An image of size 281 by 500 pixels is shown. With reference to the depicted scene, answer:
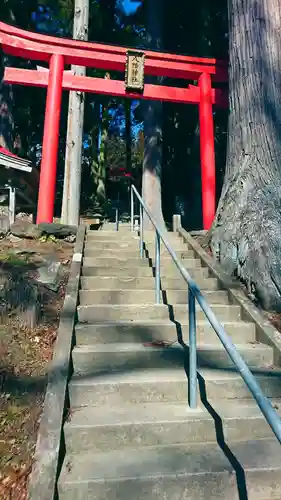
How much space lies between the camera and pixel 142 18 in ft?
48.0

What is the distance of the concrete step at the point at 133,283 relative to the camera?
445 cm

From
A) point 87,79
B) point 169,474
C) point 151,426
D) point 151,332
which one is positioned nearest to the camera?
point 169,474

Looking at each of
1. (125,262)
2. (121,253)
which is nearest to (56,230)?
(121,253)

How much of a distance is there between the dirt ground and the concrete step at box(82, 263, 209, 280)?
A: 31 cm

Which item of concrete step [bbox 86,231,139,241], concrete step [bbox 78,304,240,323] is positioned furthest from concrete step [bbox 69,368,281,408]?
concrete step [bbox 86,231,139,241]

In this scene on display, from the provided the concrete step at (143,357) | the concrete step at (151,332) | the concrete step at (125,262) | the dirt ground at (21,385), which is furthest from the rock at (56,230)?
the concrete step at (143,357)

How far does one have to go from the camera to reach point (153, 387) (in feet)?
9.66

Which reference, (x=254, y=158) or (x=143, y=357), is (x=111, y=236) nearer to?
(x=254, y=158)

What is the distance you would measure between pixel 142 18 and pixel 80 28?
5.43 meters

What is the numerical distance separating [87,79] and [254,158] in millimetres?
3939

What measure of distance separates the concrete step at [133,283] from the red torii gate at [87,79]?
8.19 feet

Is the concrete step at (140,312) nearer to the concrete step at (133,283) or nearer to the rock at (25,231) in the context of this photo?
the concrete step at (133,283)

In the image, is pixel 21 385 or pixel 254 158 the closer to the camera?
pixel 21 385

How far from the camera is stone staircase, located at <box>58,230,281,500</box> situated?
2.27 meters
